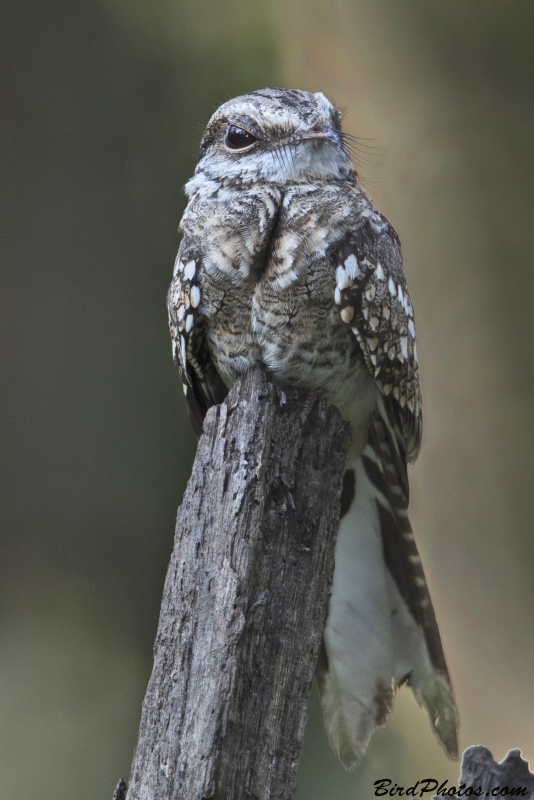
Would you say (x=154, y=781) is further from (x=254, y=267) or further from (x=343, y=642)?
(x=254, y=267)

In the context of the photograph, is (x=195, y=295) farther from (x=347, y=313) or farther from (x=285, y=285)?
(x=347, y=313)

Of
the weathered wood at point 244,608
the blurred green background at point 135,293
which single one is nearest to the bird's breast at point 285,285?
the weathered wood at point 244,608

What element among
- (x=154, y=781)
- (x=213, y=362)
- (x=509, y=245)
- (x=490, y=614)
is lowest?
(x=154, y=781)

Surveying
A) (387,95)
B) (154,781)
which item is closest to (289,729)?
(154,781)

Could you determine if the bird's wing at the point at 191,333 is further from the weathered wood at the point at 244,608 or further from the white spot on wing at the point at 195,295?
the weathered wood at the point at 244,608

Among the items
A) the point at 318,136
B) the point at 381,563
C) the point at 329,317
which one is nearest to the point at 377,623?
the point at 381,563

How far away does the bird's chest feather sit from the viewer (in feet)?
5.72

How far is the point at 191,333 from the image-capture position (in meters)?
1.94

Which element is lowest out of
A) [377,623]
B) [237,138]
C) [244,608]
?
[244,608]

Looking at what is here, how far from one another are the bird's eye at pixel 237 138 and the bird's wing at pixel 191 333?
11.2 inches

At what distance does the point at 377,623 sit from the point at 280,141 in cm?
130

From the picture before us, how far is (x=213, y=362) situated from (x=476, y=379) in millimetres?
845

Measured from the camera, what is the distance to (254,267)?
1.77 metres

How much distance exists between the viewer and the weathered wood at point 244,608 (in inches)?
48.7
